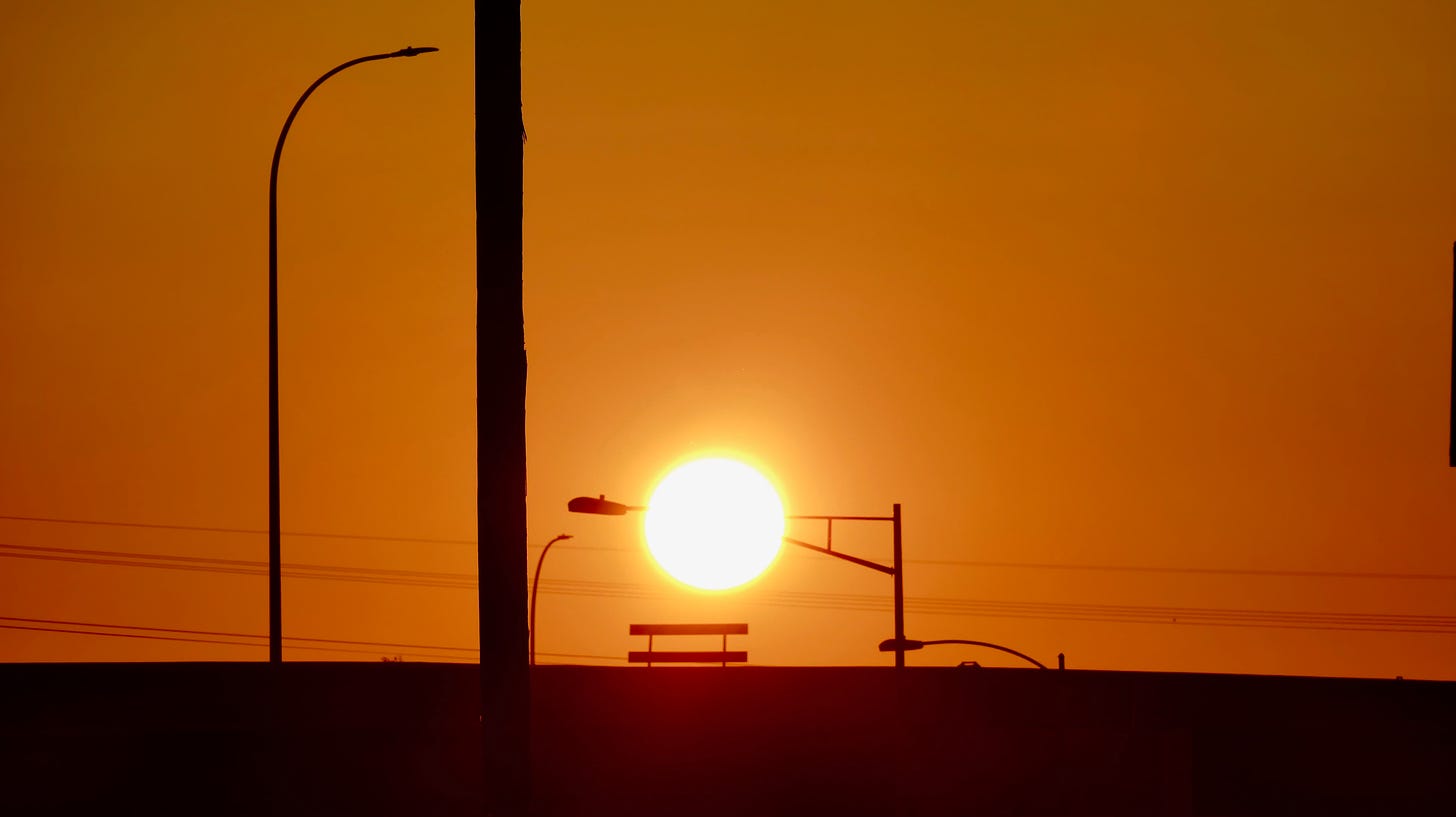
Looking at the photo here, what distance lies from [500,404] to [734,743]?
1650 centimetres

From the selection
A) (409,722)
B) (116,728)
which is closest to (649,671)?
(409,722)

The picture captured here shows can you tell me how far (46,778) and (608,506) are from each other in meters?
18.1

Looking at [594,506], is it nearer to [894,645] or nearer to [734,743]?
[894,645]

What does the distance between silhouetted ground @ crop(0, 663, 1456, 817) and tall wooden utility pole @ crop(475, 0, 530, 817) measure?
13245mm

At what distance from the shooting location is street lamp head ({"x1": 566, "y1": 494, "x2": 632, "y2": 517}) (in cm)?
3706

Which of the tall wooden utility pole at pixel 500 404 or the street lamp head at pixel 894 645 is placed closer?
the tall wooden utility pole at pixel 500 404

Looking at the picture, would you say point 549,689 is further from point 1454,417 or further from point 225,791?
point 1454,417

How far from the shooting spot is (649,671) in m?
24.2

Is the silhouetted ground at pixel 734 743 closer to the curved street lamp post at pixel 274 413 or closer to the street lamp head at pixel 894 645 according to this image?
the curved street lamp post at pixel 274 413

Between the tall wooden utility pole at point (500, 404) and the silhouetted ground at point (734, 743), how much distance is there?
13.2m

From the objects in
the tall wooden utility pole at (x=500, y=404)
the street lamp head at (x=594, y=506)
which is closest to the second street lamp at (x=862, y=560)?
the street lamp head at (x=594, y=506)

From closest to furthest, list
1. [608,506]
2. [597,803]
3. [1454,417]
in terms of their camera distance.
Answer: [1454,417] → [597,803] → [608,506]

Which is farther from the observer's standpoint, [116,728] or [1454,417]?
[116,728]

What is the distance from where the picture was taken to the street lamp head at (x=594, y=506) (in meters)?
37.1
